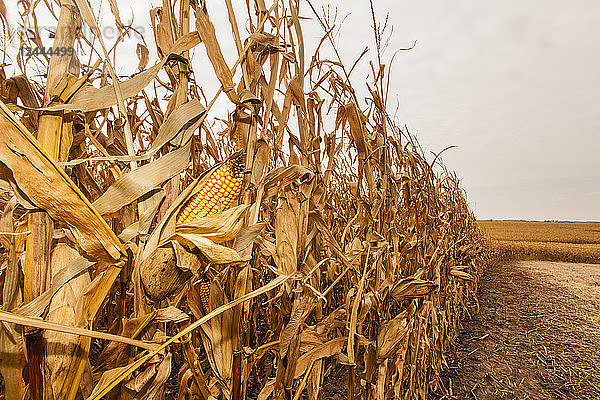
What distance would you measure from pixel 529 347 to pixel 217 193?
365 cm

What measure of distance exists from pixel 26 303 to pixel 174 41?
0.42 meters

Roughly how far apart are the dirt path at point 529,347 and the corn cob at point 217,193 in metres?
2.23

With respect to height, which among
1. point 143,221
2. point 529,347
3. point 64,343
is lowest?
point 529,347

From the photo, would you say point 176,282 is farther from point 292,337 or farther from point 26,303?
point 292,337

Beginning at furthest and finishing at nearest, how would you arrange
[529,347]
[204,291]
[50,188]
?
[529,347]
[204,291]
[50,188]

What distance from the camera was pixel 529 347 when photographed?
3273mm

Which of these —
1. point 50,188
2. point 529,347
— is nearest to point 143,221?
point 50,188

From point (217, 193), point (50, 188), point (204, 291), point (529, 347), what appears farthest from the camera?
point (529, 347)

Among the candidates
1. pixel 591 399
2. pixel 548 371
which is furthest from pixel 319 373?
pixel 548 371

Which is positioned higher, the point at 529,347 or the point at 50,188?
the point at 50,188

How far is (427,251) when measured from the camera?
6.65 ft

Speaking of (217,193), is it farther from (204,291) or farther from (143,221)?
(204,291)

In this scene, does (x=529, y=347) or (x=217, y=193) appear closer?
(x=217, y=193)

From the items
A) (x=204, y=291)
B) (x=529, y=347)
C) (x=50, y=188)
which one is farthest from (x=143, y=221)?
(x=529, y=347)
